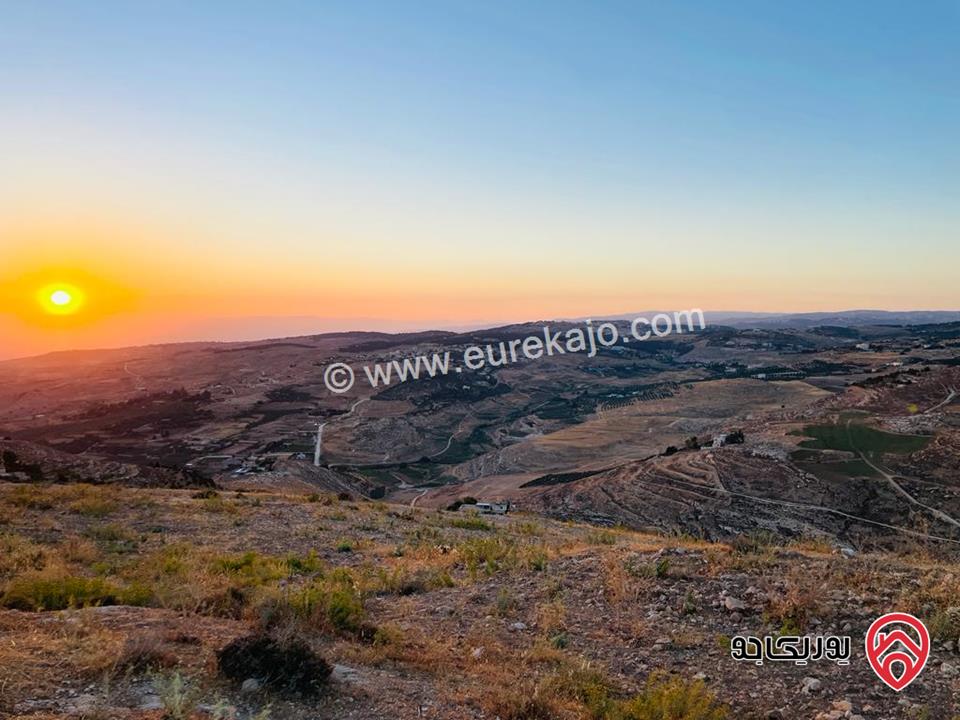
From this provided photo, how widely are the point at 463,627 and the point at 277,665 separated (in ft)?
11.0

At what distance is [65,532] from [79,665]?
11.1m

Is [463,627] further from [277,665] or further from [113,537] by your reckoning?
[113,537]

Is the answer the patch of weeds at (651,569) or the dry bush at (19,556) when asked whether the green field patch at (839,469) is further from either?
the dry bush at (19,556)

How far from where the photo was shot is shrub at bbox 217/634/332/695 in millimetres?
5816

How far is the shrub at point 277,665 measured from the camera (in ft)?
19.1

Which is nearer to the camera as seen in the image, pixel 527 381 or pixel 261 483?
pixel 261 483

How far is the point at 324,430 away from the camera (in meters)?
80.0

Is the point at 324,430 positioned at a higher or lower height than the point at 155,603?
lower

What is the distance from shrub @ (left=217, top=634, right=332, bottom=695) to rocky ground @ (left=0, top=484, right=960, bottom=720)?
58 millimetres

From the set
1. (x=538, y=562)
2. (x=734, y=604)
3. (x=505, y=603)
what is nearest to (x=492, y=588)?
(x=505, y=603)

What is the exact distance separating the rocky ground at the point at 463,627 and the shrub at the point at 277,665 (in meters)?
0.06

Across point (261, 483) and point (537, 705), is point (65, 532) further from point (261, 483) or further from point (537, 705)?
point (261, 483)

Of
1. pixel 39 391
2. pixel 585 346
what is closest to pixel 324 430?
pixel 39 391

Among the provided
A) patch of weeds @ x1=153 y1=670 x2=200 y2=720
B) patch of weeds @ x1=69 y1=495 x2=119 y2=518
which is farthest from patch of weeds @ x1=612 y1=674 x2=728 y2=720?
patch of weeds @ x1=69 y1=495 x2=119 y2=518
